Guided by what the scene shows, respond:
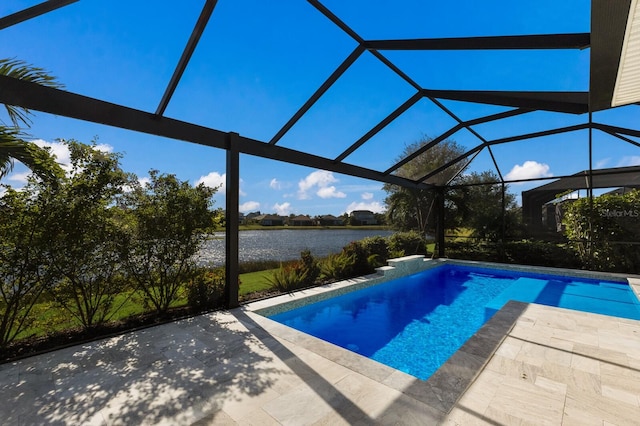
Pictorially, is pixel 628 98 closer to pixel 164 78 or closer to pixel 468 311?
pixel 468 311

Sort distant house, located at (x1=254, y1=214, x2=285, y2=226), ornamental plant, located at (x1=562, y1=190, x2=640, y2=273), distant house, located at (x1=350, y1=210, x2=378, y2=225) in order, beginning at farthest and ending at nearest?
distant house, located at (x1=350, y1=210, x2=378, y2=225), distant house, located at (x1=254, y1=214, x2=285, y2=226), ornamental plant, located at (x1=562, y1=190, x2=640, y2=273)

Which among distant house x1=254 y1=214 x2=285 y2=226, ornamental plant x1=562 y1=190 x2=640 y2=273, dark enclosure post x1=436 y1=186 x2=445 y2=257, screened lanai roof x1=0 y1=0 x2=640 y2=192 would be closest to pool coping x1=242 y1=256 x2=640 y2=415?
ornamental plant x1=562 y1=190 x2=640 y2=273

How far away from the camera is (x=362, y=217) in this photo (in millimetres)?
14242

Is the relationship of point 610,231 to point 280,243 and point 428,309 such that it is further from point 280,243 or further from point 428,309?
point 280,243

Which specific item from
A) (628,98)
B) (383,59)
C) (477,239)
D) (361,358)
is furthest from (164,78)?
(477,239)

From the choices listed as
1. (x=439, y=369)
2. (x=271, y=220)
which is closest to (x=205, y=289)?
(x=439, y=369)

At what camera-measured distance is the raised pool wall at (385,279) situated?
599 cm

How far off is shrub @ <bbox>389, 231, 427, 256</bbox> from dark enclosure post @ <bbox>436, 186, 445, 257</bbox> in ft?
2.04

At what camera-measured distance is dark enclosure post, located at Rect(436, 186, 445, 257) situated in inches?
507

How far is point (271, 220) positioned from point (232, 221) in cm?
463

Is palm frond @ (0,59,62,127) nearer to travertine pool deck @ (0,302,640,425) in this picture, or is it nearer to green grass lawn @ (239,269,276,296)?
travertine pool deck @ (0,302,640,425)

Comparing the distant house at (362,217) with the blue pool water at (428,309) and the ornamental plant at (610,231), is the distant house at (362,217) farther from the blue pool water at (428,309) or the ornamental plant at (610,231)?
the ornamental plant at (610,231)

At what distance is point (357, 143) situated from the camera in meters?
7.18

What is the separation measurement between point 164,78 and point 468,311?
742cm
